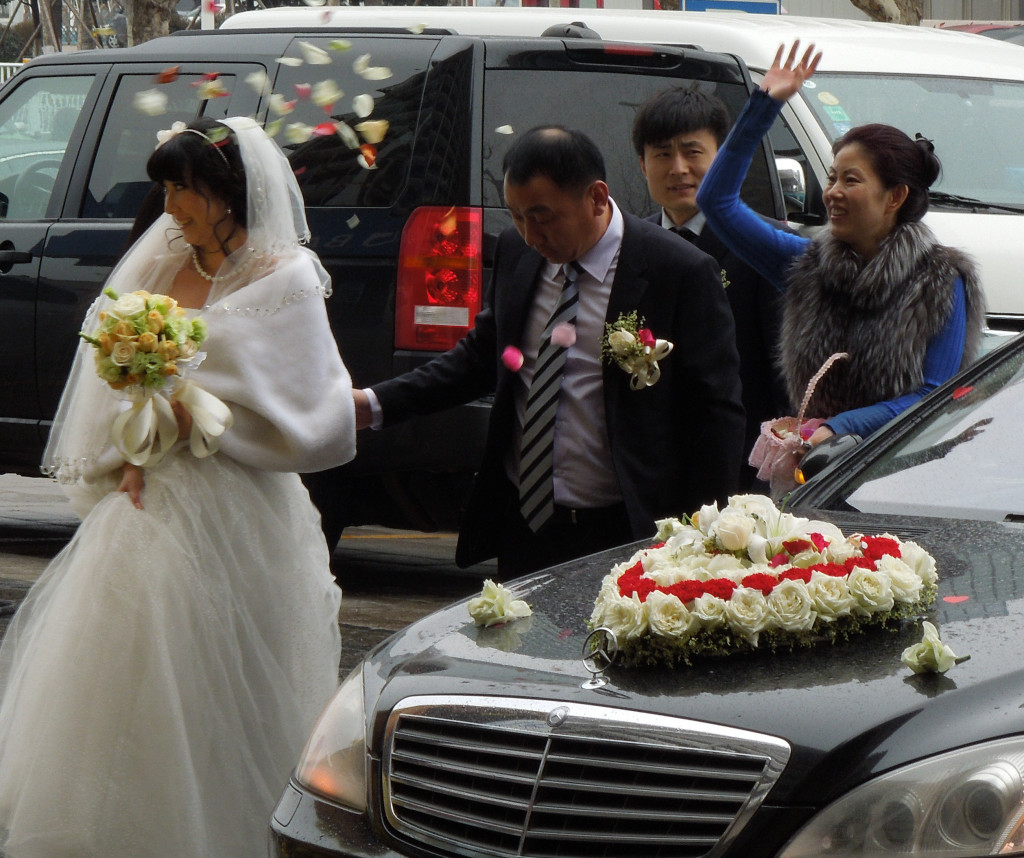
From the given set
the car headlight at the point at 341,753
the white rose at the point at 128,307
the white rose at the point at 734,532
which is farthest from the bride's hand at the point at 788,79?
the car headlight at the point at 341,753

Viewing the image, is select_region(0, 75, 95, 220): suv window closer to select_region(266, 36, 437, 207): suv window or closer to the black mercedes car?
select_region(266, 36, 437, 207): suv window

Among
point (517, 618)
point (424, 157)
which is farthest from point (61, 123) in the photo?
point (517, 618)

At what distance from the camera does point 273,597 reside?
4.43 meters

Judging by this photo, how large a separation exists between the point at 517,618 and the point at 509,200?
1390 millimetres

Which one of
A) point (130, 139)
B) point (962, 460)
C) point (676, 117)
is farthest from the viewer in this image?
point (130, 139)

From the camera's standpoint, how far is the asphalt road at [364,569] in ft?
22.7

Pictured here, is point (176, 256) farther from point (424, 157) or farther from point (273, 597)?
point (424, 157)

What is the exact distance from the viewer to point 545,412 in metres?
4.27

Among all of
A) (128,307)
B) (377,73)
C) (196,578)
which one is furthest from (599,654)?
(377,73)

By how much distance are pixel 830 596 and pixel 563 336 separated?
159 centimetres

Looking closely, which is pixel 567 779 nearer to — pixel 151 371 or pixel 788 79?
pixel 151 371

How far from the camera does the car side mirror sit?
4.00 m

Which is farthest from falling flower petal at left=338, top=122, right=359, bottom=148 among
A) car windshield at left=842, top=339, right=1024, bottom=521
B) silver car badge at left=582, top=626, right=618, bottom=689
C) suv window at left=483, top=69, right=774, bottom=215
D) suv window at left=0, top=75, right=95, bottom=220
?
silver car badge at left=582, top=626, right=618, bottom=689

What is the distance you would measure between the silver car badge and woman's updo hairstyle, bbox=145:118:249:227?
77.1 inches
